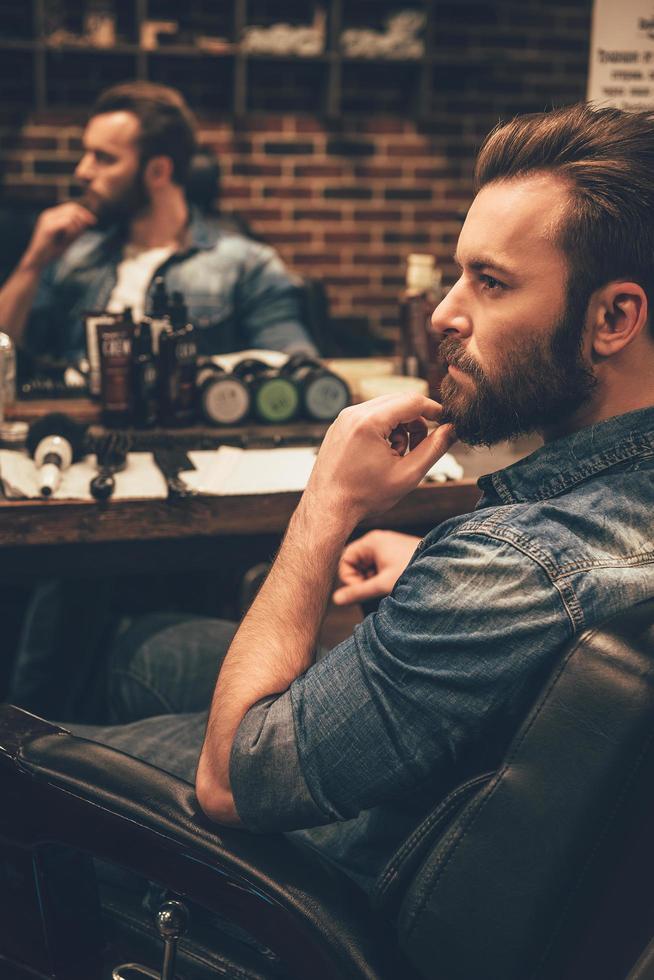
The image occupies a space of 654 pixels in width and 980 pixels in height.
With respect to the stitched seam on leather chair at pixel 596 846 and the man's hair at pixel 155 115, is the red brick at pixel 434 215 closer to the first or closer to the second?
the man's hair at pixel 155 115

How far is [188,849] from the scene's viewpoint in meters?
0.91

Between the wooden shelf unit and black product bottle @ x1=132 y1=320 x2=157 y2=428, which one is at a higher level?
the wooden shelf unit

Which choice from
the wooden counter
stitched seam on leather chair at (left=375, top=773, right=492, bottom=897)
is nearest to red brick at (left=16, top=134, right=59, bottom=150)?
the wooden counter

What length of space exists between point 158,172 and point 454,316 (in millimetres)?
2267

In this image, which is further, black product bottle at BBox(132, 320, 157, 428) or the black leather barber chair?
black product bottle at BBox(132, 320, 157, 428)

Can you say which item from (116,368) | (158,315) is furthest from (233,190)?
(116,368)

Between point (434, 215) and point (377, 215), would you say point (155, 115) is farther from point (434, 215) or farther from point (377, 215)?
point (434, 215)

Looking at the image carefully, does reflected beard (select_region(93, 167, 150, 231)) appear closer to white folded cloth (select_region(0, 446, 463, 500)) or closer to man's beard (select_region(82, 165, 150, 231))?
man's beard (select_region(82, 165, 150, 231))

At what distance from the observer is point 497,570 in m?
0.83

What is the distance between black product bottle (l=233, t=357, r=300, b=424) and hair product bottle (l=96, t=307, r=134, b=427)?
0.23 metres

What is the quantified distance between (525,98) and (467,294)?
3.64m

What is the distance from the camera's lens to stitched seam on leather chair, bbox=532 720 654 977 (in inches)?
29.1

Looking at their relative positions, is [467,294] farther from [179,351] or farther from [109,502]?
[179,351]

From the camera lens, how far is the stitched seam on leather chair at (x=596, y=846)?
740 mm
